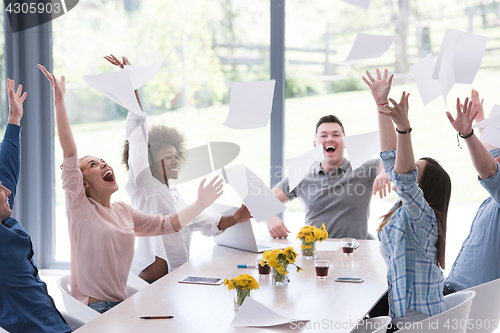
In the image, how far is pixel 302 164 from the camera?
2998 mm

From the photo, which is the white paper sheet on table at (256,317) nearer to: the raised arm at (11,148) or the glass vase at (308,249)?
the glass vase at (308,249)

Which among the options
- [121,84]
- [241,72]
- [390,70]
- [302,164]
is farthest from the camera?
[241,72]

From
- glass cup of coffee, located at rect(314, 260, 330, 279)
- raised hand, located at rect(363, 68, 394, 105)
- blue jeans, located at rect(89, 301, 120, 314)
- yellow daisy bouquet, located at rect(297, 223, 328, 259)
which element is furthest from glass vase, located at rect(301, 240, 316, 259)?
blue jeans, located at rect(89, 301, 120, 314)

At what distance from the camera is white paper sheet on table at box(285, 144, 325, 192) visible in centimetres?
290

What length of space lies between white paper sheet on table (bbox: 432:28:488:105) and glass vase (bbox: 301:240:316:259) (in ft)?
3.35

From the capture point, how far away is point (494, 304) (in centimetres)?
204

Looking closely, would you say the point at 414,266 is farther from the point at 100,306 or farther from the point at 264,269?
the point at 100,306

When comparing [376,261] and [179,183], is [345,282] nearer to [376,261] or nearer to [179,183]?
A: [376,261]

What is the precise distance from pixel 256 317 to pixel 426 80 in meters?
1.30

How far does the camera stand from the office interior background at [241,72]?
3.85 meters

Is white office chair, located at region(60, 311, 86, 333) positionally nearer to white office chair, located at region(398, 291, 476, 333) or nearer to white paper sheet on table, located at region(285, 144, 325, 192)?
white office chair, located at region(398, 291, 476, 333)

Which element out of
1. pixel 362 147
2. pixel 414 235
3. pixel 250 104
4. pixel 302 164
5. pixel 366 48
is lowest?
pixel 414 235

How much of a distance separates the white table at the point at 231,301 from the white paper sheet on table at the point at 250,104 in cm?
72

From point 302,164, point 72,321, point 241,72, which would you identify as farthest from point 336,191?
point 72,321
